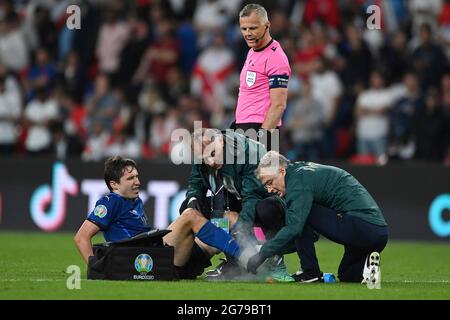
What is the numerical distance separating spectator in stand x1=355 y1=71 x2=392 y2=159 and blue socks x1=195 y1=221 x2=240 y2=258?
8.17 meters

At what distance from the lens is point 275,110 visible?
11.6 metres

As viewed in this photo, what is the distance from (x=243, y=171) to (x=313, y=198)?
0.87 meters

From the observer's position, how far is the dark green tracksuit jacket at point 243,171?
10461 millimetres

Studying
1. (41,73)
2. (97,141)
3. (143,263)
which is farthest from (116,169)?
(41,73)

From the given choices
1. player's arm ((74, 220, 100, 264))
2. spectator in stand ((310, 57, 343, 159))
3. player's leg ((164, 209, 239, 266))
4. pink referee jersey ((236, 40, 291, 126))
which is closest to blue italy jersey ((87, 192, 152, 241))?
player's arm ((74, 220, 100, 264))

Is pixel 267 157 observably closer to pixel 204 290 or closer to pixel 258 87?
pixel 204 290

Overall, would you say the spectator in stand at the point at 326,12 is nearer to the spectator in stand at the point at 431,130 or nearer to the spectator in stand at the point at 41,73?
the spectator in stand at the point at 431,130

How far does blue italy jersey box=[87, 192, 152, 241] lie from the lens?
1030 cm

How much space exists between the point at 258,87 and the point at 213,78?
25.8 feet

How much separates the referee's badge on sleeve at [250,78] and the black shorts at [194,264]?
83.9 inches

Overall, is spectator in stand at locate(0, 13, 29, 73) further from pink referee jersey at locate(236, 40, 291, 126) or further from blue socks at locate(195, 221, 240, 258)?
blue socks at locate(195, 221, 240, 258)

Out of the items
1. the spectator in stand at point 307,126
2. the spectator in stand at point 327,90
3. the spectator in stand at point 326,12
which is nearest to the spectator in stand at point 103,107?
the spectator in stand at point 307,126

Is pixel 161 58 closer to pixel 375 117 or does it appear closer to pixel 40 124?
pixel 40 124
